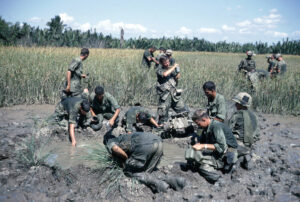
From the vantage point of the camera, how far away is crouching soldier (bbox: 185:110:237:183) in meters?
3.76

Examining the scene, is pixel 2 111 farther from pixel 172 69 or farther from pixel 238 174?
pixel 238 174

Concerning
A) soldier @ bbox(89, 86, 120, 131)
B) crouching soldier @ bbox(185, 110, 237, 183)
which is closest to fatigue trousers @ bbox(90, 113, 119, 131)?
soldier @ bbox(89, 86, 120, 131)

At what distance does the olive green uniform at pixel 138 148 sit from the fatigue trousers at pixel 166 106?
7.64 feet

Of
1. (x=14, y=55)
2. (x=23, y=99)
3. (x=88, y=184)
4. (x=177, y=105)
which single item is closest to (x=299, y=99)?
(x=177, y=105)

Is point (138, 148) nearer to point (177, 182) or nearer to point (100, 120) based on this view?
point (177, 182)

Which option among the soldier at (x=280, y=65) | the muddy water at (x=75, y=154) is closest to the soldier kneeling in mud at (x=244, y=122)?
the muddy water at (x=75, y=154)

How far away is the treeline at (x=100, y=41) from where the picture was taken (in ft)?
79.8

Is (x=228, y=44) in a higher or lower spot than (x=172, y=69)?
higher

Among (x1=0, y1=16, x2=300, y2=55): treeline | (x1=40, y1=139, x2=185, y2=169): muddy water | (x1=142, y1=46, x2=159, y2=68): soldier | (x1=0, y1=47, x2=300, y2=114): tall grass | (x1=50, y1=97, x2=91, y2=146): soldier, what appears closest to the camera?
(x1=40, y1=139, x2=185, y2=169): muddy water

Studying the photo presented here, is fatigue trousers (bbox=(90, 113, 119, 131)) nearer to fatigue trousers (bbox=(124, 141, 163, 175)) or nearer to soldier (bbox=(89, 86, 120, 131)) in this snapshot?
soldier (bbox=(89, 86, 120, 131))

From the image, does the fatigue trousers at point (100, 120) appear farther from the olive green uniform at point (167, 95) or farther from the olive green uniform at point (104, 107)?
the olive green uniform at point (167, 95)

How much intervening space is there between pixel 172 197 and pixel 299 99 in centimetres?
608

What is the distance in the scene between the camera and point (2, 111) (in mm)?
6871

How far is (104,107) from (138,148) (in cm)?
243
